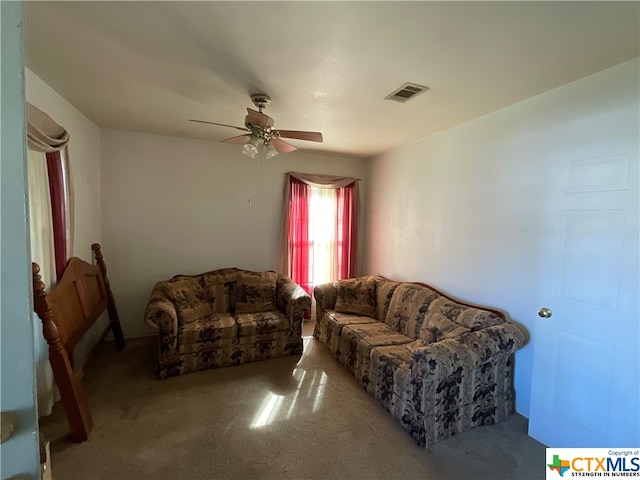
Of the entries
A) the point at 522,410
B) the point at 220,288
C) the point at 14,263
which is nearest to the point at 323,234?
the point at 220,288

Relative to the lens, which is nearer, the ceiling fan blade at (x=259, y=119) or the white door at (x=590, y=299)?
the white door at (x=590, y=299)

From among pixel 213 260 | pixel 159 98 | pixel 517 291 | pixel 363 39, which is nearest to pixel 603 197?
pixel 517 291

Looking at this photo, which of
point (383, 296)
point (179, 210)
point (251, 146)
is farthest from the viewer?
point (179, 210)

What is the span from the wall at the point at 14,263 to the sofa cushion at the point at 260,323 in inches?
108

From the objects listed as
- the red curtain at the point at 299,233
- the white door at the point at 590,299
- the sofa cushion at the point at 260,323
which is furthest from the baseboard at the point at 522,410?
the red curtain at the point at 299,233

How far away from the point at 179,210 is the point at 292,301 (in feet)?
6.23

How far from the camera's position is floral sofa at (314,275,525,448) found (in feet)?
6.97

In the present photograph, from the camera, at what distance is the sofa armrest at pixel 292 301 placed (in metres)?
3.44

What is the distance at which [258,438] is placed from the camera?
2.17 m

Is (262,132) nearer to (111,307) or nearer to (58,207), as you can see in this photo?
(58,207)

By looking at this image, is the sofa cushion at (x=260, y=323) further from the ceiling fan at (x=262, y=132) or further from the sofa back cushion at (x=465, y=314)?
the ceiling fan at (x=262, y=132)

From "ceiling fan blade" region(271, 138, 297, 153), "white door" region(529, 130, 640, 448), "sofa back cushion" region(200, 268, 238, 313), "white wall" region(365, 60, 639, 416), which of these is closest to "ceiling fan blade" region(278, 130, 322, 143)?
"ceiling fan blade" region(271, 138, 297, 153)

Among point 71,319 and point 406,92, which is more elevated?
point 406,92

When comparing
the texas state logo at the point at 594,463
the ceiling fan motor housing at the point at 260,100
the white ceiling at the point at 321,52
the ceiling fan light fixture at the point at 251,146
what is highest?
the white ceiling at the point at 321,52
